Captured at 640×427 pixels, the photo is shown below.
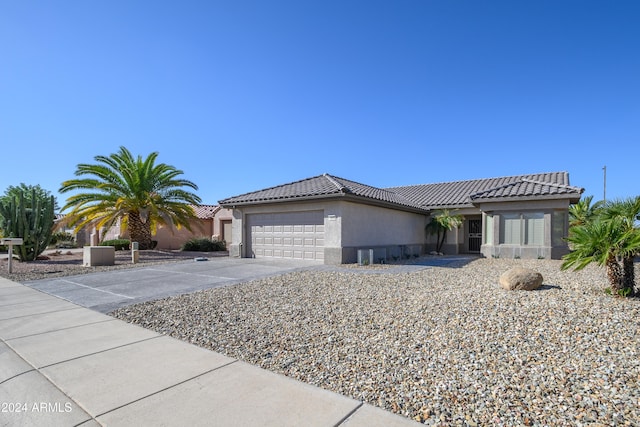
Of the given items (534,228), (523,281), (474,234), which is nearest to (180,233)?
(474,234)

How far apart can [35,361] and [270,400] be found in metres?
3.34

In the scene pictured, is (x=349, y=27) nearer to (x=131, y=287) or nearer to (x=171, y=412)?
(x=131, y=287)

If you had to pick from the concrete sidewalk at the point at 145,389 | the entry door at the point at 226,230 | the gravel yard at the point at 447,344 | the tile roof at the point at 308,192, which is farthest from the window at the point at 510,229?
the entry door at the point at 226,230

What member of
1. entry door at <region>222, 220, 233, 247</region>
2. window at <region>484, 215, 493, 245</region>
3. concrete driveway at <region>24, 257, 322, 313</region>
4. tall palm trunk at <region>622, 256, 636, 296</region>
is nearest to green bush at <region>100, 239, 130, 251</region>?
entry door at <region>222, 220, 233, 247</region>

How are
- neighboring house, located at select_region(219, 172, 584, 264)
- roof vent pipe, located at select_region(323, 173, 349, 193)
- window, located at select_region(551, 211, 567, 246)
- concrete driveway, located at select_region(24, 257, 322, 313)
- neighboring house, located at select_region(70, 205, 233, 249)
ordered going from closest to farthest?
concrete driveway, located at select_region(24, 257, 322, 313)
roof vent pipe, located at select_region(323, 173, 349, 193)
neighboring house, located at select_region(219, 172, 584, 264)
window, located at select_region(551, 211, 567, 246)
neighboring house, located at select_region(70, 205, 233, 249)

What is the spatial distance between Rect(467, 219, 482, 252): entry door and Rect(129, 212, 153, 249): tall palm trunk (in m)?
20.9

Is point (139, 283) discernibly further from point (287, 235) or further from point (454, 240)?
point (454, 240)

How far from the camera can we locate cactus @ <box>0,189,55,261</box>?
50.9ft

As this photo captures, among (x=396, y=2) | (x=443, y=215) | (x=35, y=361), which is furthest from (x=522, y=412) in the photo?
(x=443, y=215)

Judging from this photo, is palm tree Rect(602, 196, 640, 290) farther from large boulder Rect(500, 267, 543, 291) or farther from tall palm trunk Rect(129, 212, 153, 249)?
tall palm trunk Rect(129, 212, 153, 249)

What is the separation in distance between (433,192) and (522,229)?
28.3ft

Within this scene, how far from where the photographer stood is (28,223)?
1603cm

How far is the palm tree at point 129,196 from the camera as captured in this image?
2002 centimetres

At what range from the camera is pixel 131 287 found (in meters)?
9.39
